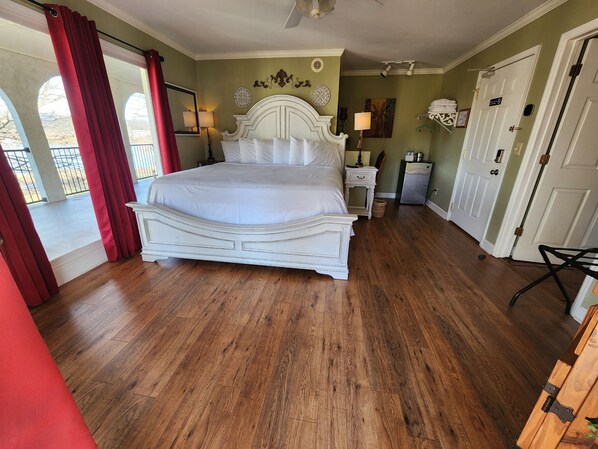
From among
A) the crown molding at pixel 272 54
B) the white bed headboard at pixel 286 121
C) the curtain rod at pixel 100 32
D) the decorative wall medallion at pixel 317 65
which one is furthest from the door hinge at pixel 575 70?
the curtain rod at pixel 100 32

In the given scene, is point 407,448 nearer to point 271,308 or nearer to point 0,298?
point 271,308

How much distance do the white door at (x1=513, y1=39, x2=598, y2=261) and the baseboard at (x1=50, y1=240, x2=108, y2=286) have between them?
14.1 ft

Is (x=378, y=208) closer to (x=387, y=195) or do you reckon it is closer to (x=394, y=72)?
(x=387, y=195)

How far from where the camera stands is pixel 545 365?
1455 millimetres

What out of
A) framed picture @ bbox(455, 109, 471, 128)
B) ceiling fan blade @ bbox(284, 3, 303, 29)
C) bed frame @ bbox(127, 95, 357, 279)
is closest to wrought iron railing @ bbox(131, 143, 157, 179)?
bed frame @ bbox(127, 95, 357, 279)

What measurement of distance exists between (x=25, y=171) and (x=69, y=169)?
0.89m

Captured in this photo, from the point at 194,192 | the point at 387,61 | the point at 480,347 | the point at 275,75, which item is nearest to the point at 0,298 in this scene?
the point at 194,192

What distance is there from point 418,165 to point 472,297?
3.15 metres

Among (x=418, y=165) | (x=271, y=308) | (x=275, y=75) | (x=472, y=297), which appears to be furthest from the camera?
(x=418, y=165)

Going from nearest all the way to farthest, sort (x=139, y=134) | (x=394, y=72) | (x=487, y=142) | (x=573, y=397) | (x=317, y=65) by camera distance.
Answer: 1. (x=573, y=397)
2. (x=487, y=142)
3. (x=317, y=65)
4. (x=394, y=72)
5. (x=139, y=134)

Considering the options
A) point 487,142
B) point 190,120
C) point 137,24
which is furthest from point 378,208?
point 137,24

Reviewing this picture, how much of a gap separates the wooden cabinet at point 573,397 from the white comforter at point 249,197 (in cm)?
159

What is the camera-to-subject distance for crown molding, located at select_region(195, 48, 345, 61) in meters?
3.68

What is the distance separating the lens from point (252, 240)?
229 cm
